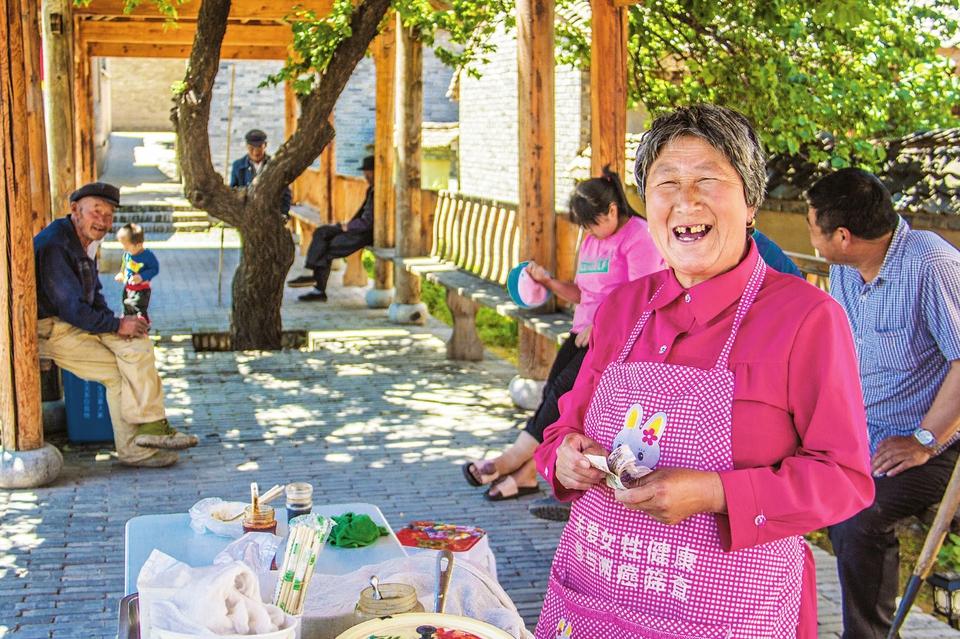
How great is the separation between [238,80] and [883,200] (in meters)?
24.3

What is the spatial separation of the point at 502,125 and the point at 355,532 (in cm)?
1873

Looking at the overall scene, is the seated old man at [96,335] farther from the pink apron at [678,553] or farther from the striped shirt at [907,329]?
the pink apron at [678,553]

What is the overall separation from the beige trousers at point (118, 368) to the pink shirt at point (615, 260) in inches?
101

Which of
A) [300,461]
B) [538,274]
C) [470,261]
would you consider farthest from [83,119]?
[538,274]

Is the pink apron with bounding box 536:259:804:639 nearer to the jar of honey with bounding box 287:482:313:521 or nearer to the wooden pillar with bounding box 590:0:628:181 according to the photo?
the jar of honey with bounding box 287:482:313:521

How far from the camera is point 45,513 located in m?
6.18

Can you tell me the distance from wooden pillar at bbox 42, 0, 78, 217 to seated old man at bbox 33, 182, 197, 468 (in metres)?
3.96

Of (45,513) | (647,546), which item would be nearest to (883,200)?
(647,546)

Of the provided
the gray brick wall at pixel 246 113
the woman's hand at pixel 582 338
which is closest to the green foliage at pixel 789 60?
the woman's hand at pixel 582 338

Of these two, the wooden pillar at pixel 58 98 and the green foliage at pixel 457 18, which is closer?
the green foliage at pixel 457 18

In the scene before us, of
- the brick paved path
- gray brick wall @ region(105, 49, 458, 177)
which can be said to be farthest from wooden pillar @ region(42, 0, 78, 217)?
gray brick wall @ region(105, 49, 458, 177)

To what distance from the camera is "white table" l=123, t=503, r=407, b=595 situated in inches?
125

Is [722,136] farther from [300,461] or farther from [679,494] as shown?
[300,461]

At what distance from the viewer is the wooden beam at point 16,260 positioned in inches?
244
